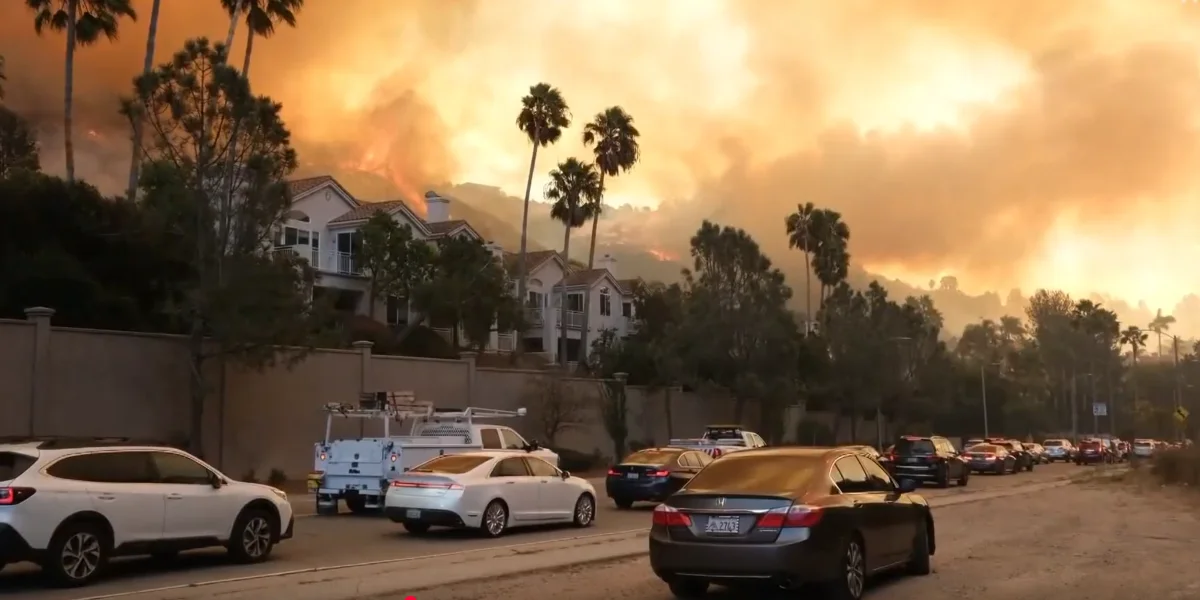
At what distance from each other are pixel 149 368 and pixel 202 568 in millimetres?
17139

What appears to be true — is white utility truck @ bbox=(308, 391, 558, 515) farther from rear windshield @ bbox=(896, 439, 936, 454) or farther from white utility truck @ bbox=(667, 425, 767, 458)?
rear windshield @ bbox=(896, 439, 936, 454)

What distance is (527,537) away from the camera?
17.5m

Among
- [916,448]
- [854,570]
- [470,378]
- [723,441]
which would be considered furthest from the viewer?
[470,378]

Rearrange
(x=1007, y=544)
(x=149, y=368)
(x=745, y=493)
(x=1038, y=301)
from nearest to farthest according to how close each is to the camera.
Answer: (x=745, y=493)
(x=1007, y=544)
(x=149, y=368)
(x=1038, y=301)

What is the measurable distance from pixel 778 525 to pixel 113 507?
749 cm

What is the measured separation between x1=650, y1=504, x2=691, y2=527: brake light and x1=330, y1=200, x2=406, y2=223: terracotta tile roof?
4644 centimetres

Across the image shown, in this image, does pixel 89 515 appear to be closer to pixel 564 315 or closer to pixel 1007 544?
pixel 1007 544

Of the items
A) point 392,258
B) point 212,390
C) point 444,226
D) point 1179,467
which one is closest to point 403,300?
point 392,258

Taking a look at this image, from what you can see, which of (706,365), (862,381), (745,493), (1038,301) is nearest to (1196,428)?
(862,381)

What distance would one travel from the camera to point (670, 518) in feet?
34.1

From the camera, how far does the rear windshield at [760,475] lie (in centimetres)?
1033

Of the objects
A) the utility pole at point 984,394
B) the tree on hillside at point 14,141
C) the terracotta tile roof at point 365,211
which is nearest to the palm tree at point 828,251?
the utility pole at point 984,394

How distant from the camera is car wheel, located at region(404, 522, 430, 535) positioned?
1727 cm

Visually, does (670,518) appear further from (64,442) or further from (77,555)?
(64,442)
